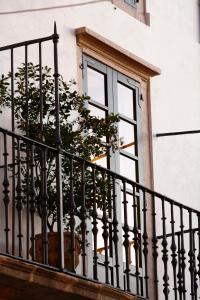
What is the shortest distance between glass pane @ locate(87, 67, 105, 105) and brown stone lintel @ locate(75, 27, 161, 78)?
19 centimetres

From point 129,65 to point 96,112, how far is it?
89 cm

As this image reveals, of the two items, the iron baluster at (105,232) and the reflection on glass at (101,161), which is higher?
the reflection on glass at (101,161)

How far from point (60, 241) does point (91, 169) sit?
1.55 m

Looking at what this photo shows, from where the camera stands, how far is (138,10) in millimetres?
16109

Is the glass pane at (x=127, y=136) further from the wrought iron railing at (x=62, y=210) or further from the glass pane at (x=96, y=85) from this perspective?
the wrought iron railing at (x=62, y=210)

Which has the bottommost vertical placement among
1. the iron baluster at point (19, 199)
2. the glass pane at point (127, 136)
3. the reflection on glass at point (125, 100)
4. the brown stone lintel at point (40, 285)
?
the brown stone lintel at point (40, 285)

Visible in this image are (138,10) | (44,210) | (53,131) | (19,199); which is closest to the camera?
(19,199)

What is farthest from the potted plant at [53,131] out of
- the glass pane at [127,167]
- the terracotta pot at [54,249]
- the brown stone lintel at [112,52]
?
the glass pane at [127,167]

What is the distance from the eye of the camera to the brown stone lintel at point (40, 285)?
1161cm

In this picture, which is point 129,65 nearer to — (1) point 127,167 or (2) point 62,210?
(1) point 127,167

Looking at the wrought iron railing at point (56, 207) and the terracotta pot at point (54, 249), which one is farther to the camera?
the terracotta pot at point (54, 249)

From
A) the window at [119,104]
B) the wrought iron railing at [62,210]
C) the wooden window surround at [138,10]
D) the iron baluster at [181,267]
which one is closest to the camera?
the wrought iron railing at [62,210]

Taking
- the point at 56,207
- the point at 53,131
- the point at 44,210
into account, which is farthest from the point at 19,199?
the point at 53,131

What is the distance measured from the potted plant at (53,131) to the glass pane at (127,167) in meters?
1.37
